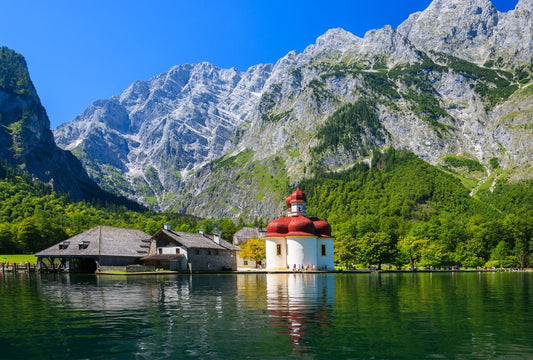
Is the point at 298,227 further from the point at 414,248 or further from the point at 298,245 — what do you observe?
the point at 414,248

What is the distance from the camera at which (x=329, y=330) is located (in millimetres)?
22062

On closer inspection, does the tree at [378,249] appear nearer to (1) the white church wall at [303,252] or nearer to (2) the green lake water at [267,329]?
(1) the white church wall at [303,252]

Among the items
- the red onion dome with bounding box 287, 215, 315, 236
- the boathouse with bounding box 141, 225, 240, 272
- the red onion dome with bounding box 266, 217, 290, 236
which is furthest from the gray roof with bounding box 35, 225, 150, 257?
the red onion dome with bounding box 287, 215, 315, 236

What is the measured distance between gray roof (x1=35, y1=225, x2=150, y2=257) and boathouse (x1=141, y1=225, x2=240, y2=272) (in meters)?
4.15

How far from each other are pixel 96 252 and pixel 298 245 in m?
42.1

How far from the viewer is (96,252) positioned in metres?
90.8

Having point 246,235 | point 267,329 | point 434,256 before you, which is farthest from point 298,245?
point 267,329

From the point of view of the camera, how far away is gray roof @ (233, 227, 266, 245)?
151500mm

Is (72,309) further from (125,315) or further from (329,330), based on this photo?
(329,330)

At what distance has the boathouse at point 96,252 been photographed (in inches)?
3597

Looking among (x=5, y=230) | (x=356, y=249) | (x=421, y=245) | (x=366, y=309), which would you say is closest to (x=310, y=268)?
(x=356, y=249)

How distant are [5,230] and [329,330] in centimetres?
14298

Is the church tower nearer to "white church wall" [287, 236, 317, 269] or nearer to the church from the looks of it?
the church

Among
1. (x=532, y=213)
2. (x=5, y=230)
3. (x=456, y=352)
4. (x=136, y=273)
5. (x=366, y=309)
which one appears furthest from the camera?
→ (x=532, y=213)
